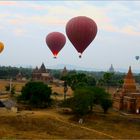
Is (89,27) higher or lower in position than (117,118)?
higher

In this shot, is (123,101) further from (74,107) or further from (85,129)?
(85,129)

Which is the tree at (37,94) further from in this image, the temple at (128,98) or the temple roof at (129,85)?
the temple roof at (129,85)

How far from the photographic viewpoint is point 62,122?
42.3m

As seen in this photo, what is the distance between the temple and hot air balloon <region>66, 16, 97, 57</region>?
21.9 metres

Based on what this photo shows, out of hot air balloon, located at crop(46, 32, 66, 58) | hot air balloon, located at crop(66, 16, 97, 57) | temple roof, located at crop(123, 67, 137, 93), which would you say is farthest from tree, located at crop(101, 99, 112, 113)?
hot air balloon, located at crop(66, 16, 97, 57)

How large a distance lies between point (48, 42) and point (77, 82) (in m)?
20.7

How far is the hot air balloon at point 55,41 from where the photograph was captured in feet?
138

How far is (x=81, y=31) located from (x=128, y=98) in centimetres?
2389

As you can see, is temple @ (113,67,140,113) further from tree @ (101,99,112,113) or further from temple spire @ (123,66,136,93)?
tree @ (101,99,112,113)

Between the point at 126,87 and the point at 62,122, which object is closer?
the point at 62,122

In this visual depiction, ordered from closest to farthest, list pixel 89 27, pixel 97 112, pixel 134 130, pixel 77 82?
pixel 89 27 → pixel 134 130 → pixel 97 112 → pixel 77 82

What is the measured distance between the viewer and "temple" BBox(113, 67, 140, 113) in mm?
51750

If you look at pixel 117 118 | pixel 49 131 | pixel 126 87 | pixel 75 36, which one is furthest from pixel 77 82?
pixel 75 36

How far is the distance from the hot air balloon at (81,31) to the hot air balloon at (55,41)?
10194mm
